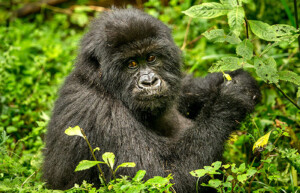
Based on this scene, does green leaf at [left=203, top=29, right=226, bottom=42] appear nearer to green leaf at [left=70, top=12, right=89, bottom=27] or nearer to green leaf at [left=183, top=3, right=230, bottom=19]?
green leaf at [left=183, top=3, right=230, bottom=19]

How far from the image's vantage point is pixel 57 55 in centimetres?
718

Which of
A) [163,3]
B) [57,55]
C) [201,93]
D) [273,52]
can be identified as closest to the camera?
[201,93]

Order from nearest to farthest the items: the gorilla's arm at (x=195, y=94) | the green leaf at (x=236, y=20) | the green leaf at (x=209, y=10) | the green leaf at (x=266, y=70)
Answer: the green leaf at (x=236, y=20)
the green leaf at (x=209, y=10)
the green leaf at (x=266, y=70)
the gorilla's arm at (x=195, y=94)

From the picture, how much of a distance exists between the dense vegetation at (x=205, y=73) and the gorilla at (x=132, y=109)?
8.9 inches

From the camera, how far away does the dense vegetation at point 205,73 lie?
11.5 ft

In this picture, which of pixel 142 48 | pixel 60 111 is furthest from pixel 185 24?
pixel 60 111

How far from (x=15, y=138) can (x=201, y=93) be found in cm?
289

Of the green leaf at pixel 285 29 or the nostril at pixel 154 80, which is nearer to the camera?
the green leaf at pixel 285 29

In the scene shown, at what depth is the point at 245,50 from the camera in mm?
3668

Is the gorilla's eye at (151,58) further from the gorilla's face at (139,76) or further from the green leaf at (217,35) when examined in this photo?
the green leaf at (217,35)

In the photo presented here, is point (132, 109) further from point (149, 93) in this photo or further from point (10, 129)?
point (10, 129)

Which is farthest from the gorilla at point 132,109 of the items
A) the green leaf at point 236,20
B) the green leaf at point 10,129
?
the green leaf at point 10,129

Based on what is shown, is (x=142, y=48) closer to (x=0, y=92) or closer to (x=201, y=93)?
(x=201, y=93)

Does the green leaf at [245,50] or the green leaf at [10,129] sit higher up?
the green leaf at [245,50]
